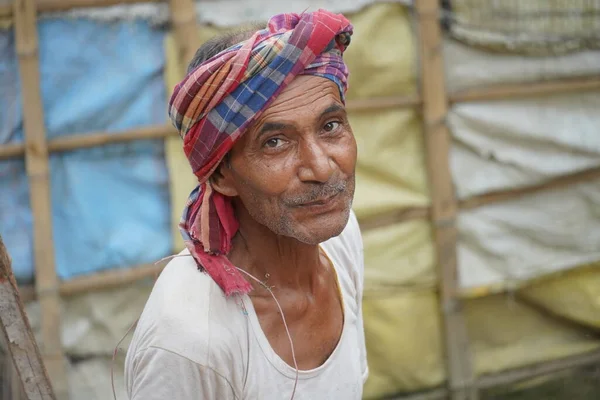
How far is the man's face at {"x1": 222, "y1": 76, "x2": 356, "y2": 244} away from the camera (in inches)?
63.0

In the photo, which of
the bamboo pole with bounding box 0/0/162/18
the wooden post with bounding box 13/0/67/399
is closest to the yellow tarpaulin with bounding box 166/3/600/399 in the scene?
the bamboo pole with bounding box 0/0/162/18

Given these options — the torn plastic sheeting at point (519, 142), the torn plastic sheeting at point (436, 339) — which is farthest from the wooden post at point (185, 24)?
the torn plastic sheeting at point (436, 339)

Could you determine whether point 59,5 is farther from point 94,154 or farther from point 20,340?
point 20,340

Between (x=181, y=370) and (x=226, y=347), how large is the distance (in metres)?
0.11

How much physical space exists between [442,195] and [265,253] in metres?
2.28

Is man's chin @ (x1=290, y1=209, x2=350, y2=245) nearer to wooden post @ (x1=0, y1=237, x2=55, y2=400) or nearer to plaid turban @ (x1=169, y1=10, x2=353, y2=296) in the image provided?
plaid turban @ (x1=169, y1=10, x2=353, y2=296)

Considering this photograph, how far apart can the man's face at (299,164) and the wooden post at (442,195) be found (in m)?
2.20

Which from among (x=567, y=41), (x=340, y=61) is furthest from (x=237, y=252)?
(x=567, y=41)

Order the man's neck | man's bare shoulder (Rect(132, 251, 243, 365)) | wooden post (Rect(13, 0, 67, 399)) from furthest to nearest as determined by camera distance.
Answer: wooden post (Rect(13, 0, 67, 399)) < the man's neck < man's bare shoulder (Rect(132, 251, 243, 365))

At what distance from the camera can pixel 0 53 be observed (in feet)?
10.9

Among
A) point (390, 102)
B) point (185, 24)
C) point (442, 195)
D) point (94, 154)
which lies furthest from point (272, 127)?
point (442, 195)

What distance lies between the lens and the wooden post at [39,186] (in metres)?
3.27

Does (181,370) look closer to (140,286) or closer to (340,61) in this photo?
(340,61)

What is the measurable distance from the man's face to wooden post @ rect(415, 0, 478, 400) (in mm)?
2201
